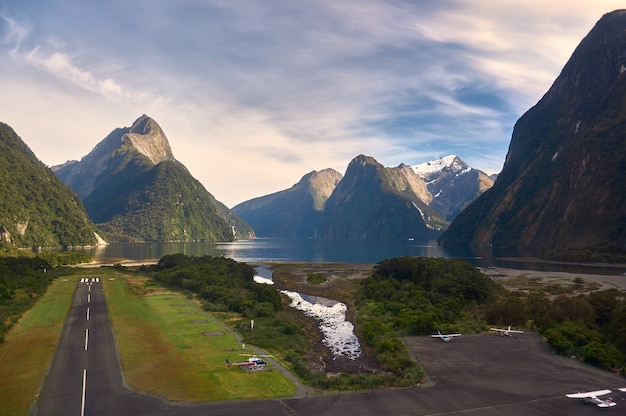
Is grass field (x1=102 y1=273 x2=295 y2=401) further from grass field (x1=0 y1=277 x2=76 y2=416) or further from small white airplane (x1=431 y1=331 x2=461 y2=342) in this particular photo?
small white airplane (x1=431 y1=331 x2=461 y2=342)

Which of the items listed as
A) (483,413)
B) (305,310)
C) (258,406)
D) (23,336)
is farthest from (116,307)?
(483,413)

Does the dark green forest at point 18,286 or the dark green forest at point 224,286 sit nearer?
the dark green forest at point 18,286

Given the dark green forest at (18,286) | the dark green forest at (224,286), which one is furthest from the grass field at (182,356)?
the dark green forest at (18,286)

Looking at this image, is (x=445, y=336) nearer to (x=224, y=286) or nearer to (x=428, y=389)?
(x=428, y=389)

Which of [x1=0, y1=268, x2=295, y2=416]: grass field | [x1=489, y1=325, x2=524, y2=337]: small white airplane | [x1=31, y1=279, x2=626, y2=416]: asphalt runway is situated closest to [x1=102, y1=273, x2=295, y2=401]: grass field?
[x1=0, y1=268, x2=295, y2=416]: grass field

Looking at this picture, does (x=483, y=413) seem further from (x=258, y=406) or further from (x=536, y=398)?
(x=258, y=406)

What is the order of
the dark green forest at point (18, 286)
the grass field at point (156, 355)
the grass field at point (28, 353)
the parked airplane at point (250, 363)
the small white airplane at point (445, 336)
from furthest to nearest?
the dark green forest at point (18, 286) → the small white airplane at point (445, 336) → the parked airplane at point (250, 363) → the grass field at point (156, 355) → the grass field at point (28, 353)

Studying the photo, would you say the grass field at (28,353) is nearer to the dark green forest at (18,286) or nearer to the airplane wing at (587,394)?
the dark green forest at (18,286)
